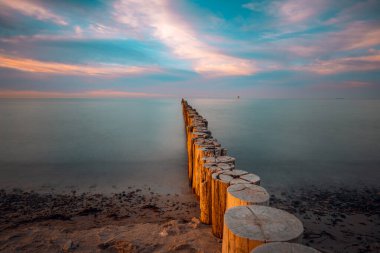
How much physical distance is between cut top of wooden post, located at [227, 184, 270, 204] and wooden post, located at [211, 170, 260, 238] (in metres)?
0.34

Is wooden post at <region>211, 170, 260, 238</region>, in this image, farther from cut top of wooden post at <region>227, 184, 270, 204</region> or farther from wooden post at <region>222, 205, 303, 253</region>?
wooden post at <region>222, 205, 303, 253</region>

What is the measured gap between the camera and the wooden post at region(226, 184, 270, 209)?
2.28 meters

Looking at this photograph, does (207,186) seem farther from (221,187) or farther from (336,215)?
(336,215)

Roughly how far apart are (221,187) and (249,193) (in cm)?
67

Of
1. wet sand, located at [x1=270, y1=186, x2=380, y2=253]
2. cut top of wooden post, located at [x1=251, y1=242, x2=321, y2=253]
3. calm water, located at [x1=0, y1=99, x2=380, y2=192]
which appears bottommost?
wet sand, located at [x1=270, y1=186, x2=380, y2=253]

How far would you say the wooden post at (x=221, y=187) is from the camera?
3.03 meters

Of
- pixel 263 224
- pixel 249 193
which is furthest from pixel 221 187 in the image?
pixel 263 224

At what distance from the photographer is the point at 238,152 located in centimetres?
1180

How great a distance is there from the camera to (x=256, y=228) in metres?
1.71

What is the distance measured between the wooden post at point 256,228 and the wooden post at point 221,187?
3.41ft

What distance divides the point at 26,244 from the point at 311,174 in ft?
27.8

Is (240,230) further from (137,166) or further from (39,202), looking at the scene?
(137,166)

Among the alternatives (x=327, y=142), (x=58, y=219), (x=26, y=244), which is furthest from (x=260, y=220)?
(x=327, y=142)

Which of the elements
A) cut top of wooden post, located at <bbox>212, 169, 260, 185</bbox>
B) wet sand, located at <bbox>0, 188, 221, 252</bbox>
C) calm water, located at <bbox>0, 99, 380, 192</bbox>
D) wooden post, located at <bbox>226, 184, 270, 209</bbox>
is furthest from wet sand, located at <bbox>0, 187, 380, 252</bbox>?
wooden post, located at <bbox>226, 184, 270, 209</bbox>
